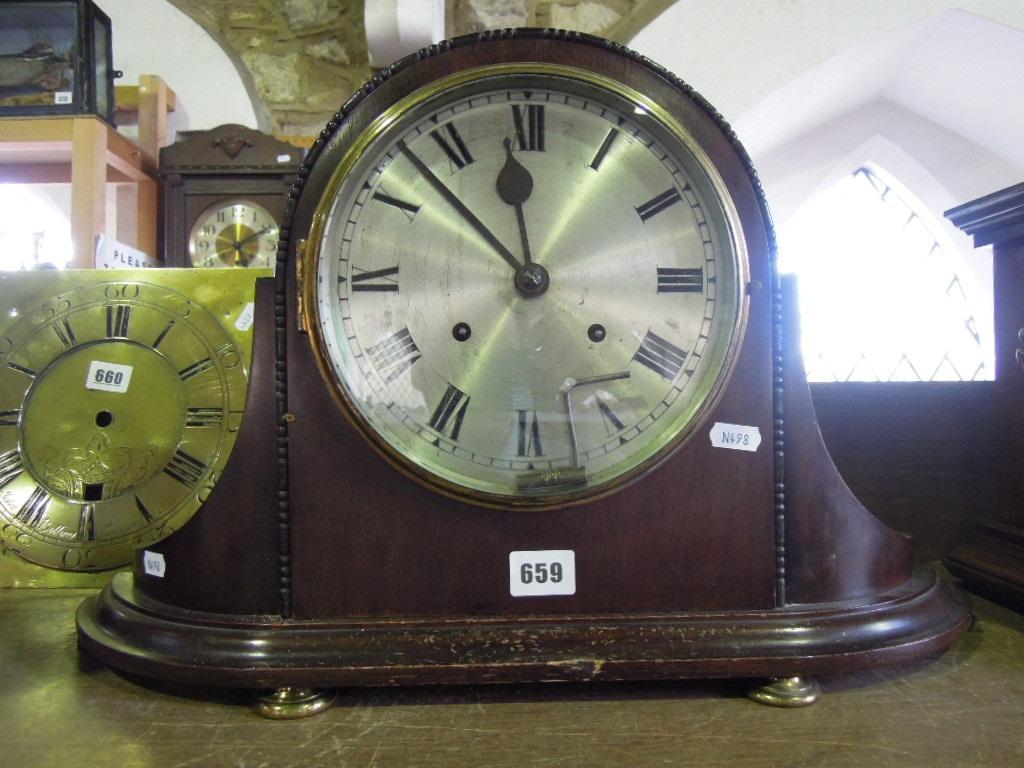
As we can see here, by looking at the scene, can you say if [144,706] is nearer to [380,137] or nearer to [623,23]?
[380,137]

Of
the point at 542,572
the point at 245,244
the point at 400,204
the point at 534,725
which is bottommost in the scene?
the point at 534,725

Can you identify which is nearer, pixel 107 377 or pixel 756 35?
pixel 107 377

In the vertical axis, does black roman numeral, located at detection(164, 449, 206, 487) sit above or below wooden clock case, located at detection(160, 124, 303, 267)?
below

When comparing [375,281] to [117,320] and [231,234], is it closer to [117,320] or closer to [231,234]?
[117,320]

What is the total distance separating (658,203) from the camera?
80 centimetres

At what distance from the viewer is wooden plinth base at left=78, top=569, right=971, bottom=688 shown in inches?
28.5

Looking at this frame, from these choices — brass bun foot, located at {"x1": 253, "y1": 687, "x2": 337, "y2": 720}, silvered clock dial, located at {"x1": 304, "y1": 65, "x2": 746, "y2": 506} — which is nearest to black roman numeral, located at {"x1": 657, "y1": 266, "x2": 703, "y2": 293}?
silvered clock dial, located at {"x1": 304, "y1": 65, "x2": 746, "y2": 506}

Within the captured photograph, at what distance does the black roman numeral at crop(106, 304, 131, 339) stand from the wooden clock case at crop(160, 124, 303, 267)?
617 millimetres

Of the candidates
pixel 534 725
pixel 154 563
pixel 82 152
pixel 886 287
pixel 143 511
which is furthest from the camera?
pixel 886 287

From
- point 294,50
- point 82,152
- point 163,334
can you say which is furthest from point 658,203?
point 294,50

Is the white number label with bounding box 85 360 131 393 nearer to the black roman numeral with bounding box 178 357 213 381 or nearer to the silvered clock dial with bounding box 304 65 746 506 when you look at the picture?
the black roman numeral with bounding box 178 357 213 381

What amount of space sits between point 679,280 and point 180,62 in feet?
5.27

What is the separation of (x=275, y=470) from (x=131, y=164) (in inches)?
49.8

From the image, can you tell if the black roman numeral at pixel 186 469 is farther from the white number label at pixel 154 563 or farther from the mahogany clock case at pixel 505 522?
the mahogany clock case at pixel 505 522
